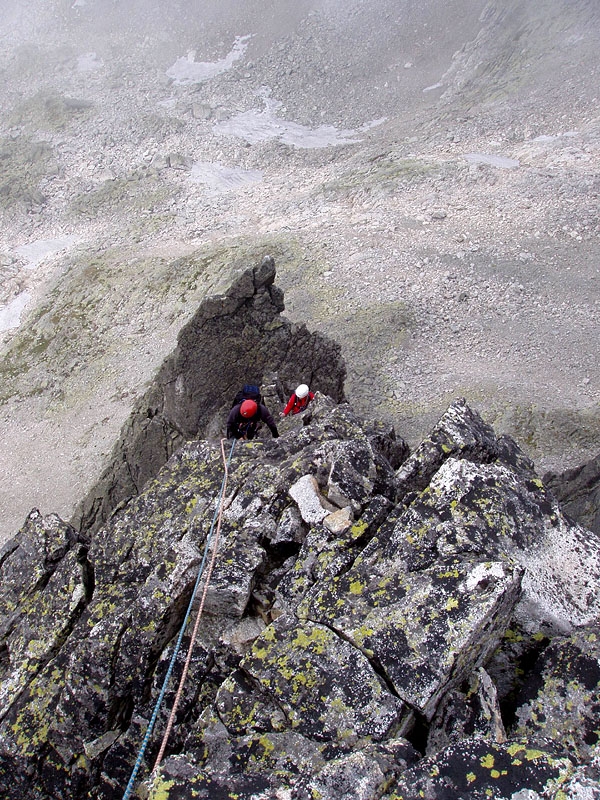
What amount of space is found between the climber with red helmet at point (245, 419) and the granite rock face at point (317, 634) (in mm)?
2278

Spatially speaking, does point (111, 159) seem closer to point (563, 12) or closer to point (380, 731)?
point (563, 12)

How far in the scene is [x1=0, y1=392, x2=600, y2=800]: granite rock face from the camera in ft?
18.7

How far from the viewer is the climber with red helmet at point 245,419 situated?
42.4 ft

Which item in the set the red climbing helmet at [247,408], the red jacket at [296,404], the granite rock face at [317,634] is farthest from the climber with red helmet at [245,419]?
the red jacket at [296,404]

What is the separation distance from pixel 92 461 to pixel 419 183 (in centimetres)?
2593

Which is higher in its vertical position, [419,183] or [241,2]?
[241,2]

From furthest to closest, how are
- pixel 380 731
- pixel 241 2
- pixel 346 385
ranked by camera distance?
pixel 241 2, pixel 346 385, pixel 380 731

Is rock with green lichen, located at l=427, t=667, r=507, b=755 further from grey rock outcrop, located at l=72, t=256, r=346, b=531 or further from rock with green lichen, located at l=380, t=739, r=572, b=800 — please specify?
grey rock outcrop, located at l=72, t=256, r=346, b=531

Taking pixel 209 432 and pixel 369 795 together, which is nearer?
pixel 369 795

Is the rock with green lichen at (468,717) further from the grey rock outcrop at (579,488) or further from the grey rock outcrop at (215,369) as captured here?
the grey rock outcrop at (215,369)

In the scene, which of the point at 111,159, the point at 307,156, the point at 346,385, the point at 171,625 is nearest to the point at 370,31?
the point at 307,156

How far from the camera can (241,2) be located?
2864 inches

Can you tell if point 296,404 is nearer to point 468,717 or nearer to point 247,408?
point 247,408

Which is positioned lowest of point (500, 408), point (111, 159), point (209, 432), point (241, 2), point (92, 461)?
point (500, 408)
